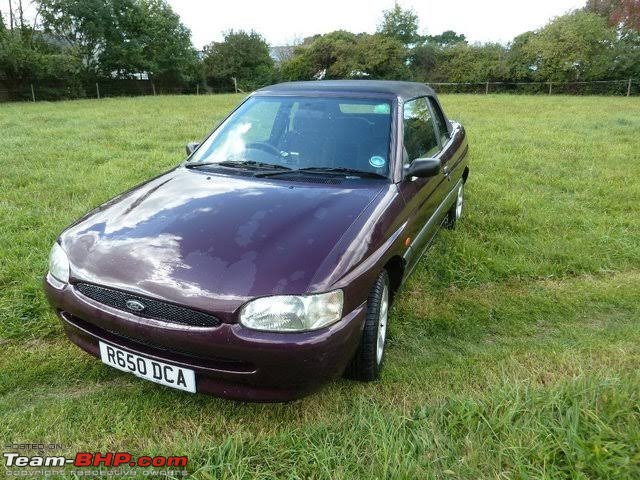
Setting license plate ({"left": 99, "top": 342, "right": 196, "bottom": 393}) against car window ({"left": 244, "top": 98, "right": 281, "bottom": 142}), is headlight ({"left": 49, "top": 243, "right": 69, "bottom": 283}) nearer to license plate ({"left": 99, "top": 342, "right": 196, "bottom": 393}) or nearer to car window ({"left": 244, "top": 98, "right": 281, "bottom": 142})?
license plate ({"left": 99, "top": 342, "right": 196, "bottom": 393})

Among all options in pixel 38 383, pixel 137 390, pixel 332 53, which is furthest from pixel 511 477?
pixel 332 53

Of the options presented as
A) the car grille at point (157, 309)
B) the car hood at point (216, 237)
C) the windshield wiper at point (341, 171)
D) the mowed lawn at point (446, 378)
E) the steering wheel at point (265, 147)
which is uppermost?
the steering wheel at point (265, 147)

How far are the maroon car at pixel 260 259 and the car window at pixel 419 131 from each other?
0.16ft

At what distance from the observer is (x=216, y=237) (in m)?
2.15

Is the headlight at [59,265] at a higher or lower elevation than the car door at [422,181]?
lower

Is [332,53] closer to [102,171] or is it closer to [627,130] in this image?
[627,130]

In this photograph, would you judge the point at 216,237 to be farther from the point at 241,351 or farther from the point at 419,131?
the point at 419,131

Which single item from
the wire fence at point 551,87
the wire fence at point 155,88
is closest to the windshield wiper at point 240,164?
the wire fence at point 155,88

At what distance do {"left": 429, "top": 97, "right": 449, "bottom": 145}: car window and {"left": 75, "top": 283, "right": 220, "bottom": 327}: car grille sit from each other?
291cm

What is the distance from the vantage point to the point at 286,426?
211 centimetres

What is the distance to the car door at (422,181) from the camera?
9.52 feet

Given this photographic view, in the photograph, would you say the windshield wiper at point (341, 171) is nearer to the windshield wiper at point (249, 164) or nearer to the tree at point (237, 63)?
the windshield wiper at point (249, 164)

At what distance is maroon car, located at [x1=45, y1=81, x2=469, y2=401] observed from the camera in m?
1.87

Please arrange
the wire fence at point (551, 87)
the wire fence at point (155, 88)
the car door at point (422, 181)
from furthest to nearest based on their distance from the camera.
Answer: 1. the wire fence at point (551, 87)
2. the wire fence at point (155, 88)
3. the car door at point (422, 181)
